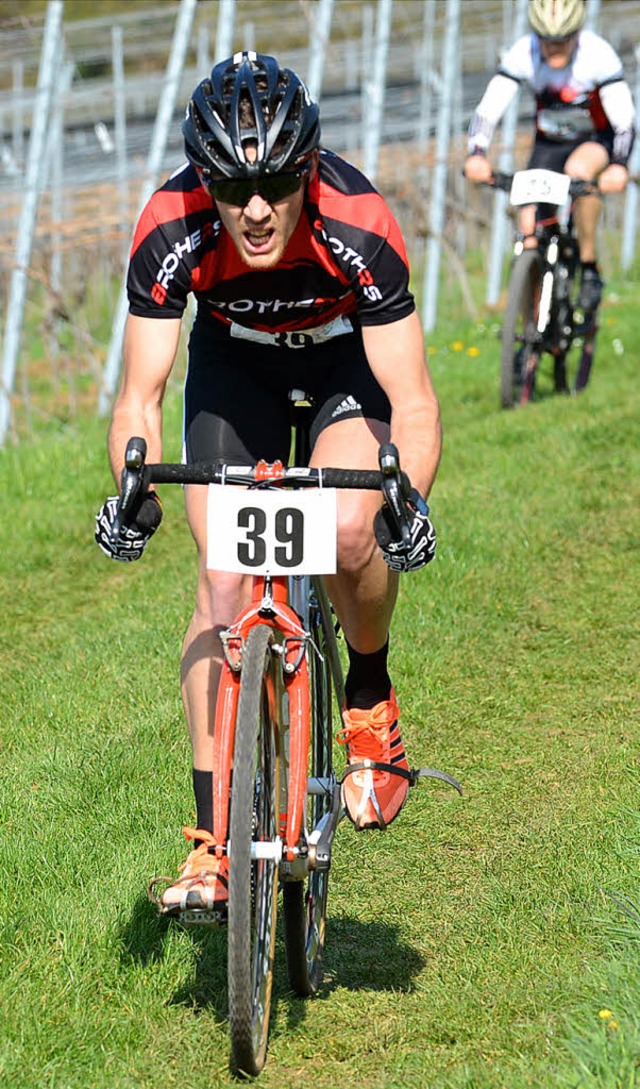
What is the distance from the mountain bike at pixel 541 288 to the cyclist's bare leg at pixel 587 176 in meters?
0.07

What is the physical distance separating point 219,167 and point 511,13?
17639 millimetres

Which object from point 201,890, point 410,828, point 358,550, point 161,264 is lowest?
point 410,828

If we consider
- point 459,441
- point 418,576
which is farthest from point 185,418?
point 459,441

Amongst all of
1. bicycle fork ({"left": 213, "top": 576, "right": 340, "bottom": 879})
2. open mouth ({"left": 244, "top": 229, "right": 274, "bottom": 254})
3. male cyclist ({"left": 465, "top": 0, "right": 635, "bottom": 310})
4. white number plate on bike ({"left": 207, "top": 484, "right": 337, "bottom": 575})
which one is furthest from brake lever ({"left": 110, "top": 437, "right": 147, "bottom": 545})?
male cyclist ({"left": 465, "top": 0, "right": 635, "bottom": 310})

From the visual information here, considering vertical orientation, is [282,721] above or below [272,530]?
below

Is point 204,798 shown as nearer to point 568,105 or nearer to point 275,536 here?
point 275,536

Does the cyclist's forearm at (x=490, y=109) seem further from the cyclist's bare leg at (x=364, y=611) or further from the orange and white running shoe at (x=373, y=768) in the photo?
the orange and white running shoe at (x=373, y=768)

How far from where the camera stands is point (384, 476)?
11.6ft

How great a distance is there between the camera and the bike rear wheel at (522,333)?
10.4 metres

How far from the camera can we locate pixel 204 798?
3.92 meters

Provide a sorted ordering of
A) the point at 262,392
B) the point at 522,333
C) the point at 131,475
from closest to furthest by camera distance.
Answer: the point at 131,475 < the point at 262,392 < the point at 522,333

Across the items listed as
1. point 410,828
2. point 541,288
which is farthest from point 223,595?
point 541,288

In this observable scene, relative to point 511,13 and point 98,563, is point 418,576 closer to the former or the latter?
point 98,563

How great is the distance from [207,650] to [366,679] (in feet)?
2.34
